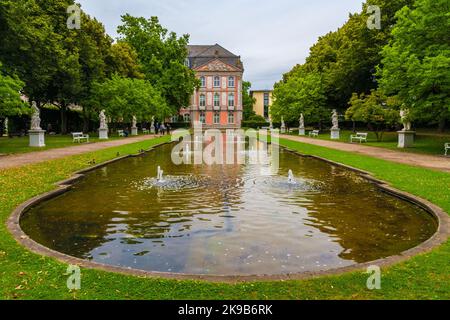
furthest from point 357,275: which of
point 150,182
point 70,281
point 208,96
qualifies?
point 208,96

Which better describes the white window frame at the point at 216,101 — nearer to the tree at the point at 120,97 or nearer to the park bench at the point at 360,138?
the tree at the point at 120,97

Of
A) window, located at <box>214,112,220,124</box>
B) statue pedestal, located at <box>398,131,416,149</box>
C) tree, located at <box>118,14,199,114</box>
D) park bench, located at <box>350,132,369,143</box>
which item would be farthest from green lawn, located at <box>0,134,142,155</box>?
window, located at <box>214,112,220,124</box>

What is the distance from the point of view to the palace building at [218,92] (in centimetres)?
9731

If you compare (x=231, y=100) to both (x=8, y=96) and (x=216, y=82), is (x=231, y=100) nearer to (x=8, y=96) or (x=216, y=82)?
(x=216, y=82)

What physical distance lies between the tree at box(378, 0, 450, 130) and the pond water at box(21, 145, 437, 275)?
1097cm

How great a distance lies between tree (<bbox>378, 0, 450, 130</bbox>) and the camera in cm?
2145

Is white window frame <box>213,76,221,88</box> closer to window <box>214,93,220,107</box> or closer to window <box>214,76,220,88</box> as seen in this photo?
window <box>214,76,220,88</box>

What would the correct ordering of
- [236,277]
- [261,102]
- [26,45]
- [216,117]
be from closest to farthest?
1. [236,277]
2. [26,45]
3. [216,117]
4. [261,102]

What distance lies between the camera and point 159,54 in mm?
63250

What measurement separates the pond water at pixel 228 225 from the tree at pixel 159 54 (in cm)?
4976

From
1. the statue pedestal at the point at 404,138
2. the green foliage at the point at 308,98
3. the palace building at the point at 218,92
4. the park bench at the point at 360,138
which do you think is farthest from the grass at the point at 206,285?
the palace building at the point at 218,92

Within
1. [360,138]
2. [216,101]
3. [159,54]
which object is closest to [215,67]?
[216,101]

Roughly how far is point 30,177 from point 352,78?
1516 inches

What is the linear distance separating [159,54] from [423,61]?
4772cm
